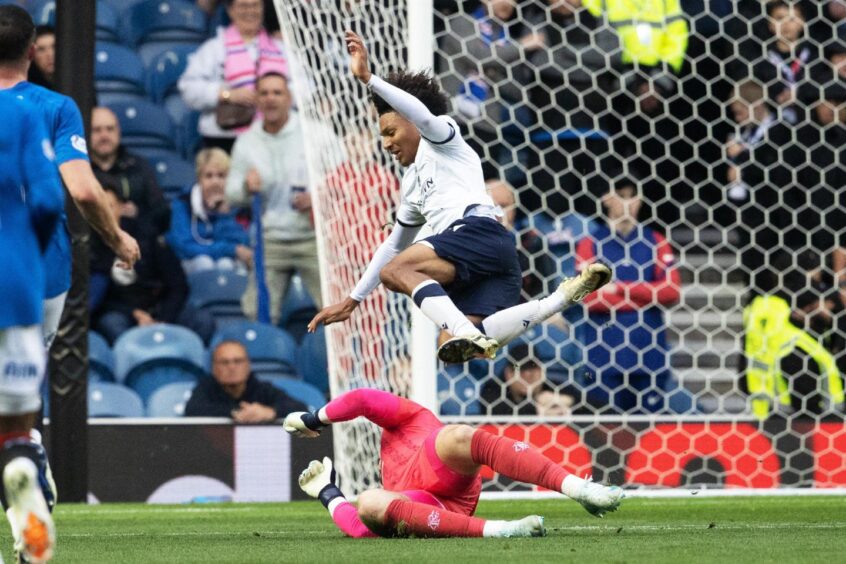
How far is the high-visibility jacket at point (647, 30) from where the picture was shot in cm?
959

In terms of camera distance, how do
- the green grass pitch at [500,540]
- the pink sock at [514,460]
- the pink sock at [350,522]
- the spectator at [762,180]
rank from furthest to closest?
the spectator at [762,180] → the pink sock at [350,522] → the pink sock at [514,460] → the green grass pitch at [500,540]

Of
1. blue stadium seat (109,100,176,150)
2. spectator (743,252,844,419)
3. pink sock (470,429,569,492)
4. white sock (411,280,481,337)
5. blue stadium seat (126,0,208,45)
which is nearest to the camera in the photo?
pink sock (470,429,569,492)

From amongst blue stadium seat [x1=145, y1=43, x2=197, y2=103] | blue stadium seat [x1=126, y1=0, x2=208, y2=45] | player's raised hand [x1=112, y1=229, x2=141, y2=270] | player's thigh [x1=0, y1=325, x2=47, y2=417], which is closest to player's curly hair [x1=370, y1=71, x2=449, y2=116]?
player's raised hand [x1=112, y1=229, x2=141, y2=270]

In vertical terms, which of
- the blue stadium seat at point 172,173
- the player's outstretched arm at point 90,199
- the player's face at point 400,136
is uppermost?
the blue stadium seat at point 172,173

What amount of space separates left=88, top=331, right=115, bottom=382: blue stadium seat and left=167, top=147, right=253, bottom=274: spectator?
2.73 feet

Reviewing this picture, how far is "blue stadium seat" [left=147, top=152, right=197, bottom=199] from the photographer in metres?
10.8

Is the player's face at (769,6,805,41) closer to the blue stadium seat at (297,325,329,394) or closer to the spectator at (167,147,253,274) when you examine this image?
the blue stadium seat at (297,325,329,394)

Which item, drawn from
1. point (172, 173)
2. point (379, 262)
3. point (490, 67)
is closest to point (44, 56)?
point (172, 173)

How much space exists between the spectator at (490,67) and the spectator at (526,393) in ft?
4.08

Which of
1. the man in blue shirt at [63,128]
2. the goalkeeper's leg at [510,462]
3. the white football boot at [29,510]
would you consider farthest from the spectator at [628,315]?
the white football boot at [29,510]

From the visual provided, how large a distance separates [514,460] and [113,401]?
5239 millimetres

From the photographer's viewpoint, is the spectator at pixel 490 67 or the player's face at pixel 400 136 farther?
the spectator at pixel 490 67

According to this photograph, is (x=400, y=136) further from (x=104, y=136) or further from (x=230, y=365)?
(x=104, y=136)

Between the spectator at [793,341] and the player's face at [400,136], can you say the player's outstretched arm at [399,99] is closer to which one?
the player's face at [400,136]
